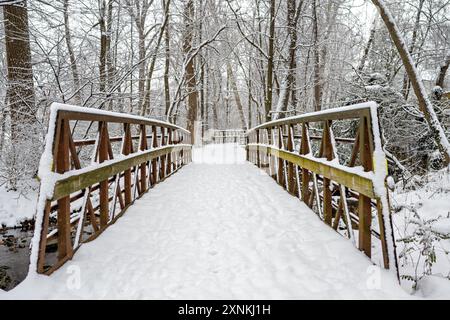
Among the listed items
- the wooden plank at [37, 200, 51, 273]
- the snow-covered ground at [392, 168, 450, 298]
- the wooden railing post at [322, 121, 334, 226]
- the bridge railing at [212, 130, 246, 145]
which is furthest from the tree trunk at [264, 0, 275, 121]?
the bridge railing at [212, 130, 246, 145]

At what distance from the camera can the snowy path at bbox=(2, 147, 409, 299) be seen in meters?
2.68

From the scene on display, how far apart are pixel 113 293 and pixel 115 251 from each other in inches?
35.7

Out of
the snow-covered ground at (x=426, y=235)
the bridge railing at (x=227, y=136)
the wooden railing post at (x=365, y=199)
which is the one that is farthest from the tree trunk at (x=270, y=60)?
the bridge railing at (x=227, y=136)

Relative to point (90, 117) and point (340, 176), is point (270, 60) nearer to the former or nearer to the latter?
point (340, 176)

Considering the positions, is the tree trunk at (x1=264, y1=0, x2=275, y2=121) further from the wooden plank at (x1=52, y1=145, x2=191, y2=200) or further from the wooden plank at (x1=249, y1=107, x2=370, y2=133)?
the wooden plank at (x1=52, y1=145, x2=191, y2=200)

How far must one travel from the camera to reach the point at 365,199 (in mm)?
3221

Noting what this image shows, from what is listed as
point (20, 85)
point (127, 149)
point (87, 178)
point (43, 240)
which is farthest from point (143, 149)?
point (20, 85)

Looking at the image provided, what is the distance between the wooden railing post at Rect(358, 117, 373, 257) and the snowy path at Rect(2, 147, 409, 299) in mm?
172

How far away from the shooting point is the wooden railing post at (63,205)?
10.3 feet

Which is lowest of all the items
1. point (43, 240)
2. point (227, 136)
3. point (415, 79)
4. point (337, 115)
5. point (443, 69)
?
point (43, 240)

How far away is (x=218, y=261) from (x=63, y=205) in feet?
5.28

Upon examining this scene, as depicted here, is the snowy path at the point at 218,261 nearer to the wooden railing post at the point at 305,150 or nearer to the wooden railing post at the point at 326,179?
the wooden railing post at the point at 326,179

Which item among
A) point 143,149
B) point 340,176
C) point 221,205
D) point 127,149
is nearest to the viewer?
point 340,176

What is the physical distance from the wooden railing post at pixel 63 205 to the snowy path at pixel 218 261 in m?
0.16
